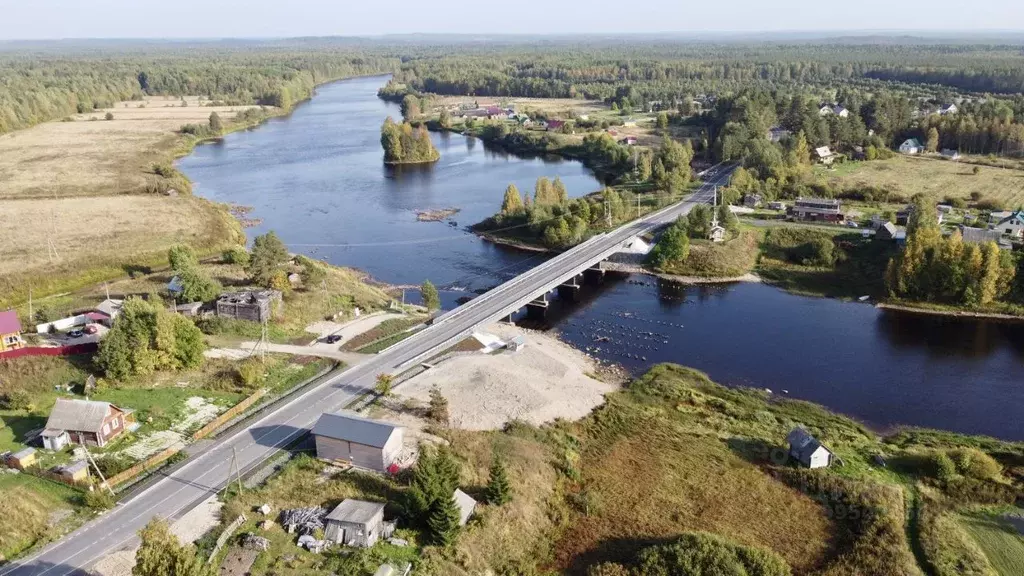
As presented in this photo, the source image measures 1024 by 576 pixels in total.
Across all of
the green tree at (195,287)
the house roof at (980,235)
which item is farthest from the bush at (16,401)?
the house roof at (980,235)

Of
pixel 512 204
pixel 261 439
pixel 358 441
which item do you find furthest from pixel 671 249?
pixel 261 439

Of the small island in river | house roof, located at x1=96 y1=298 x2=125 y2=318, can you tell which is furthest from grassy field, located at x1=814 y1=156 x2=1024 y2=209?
house roof, located at x1=96 y1=298 x2=125 y2=318

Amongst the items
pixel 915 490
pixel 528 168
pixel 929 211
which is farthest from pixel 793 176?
pixel 915 490

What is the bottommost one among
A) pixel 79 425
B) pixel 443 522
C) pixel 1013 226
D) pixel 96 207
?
pixel 443 522

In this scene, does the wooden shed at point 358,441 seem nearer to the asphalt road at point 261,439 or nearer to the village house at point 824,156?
the asphalt road at point 261,439

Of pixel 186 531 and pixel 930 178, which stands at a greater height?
pixel 930 178

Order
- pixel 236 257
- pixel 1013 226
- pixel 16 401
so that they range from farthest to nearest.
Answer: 1. pixel 1013 226
2. pixel 236 257
3. pixel 16 401

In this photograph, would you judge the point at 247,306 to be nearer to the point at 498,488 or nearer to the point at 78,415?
the point at 78,415

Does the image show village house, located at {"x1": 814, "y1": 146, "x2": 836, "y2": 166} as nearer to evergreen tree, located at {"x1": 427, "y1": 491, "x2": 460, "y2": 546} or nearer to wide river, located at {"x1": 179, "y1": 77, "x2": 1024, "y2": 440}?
wide river, located at {"x1": 179, "y1": 77, "x2": 1024, "y2": 440}
